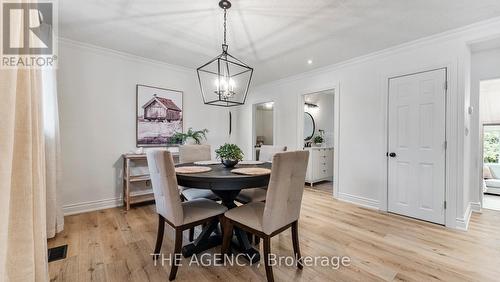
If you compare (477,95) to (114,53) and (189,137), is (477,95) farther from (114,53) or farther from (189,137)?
(114,53)

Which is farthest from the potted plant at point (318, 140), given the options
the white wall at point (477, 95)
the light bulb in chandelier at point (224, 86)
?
the light bulb in chandelier at point (224, 86)

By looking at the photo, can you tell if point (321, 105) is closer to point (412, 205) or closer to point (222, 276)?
point (412, 205)

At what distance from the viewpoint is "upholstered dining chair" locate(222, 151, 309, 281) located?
1.56m

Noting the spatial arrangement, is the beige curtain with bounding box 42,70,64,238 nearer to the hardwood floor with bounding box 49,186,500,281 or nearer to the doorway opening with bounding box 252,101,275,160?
the hardwood floor with bounding box 49,186,500,281

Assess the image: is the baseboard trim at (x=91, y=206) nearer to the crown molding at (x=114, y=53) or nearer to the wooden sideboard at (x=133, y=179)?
the wooden sideboard at (x=133, y=179)

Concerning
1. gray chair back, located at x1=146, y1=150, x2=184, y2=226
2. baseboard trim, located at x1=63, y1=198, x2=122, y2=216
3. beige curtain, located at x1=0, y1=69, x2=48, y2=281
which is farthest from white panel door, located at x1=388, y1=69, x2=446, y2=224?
baseboard trim, located at x1=63, y1=198, x2=122, y2=216

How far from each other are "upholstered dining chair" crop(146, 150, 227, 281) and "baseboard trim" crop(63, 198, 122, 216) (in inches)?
74.2

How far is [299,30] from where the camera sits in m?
2.62

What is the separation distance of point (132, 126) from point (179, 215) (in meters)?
2.43

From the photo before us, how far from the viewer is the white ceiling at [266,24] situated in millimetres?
2133

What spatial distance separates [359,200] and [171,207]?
9.73 ft

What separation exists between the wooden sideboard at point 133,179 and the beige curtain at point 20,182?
2454mm

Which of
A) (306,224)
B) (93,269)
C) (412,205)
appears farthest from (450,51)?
(93,269)

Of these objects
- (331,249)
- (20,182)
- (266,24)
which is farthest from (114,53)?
(331,249)
